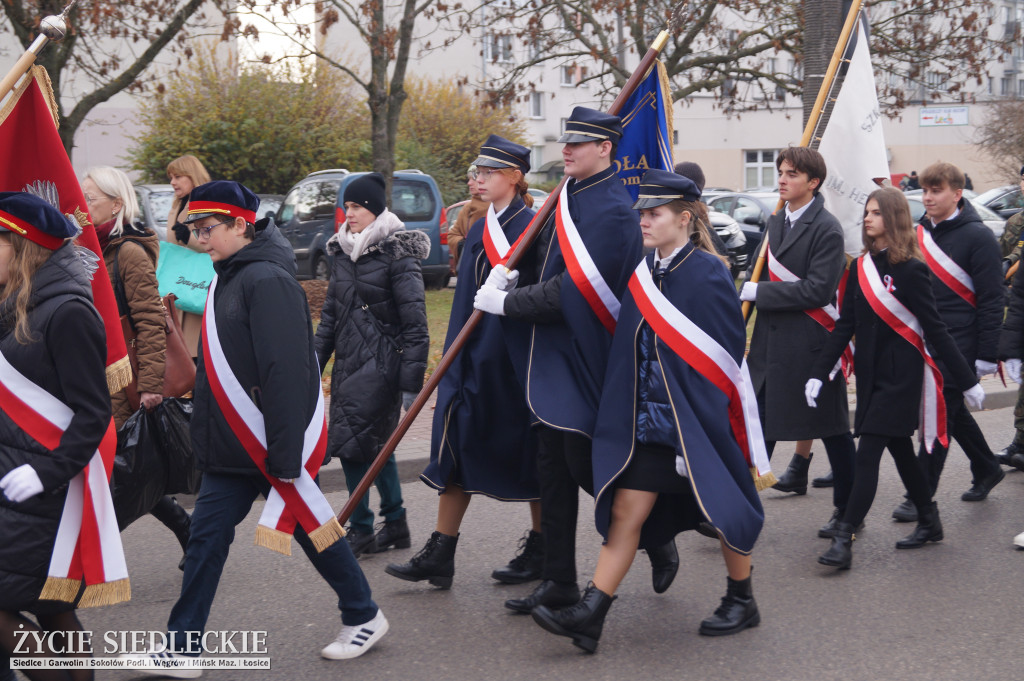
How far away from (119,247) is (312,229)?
1302 centimetres

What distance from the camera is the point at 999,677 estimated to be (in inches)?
157

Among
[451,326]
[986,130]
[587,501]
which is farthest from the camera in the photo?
[986,130]

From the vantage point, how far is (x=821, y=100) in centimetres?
651

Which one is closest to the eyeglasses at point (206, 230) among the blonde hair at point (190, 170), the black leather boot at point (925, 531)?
the blonde hair at point (190, 170)

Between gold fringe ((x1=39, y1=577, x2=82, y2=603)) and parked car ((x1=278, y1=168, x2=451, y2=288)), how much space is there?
14.5m

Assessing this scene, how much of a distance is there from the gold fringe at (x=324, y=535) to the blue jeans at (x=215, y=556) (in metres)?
0.05

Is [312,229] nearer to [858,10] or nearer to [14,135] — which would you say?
[858,10]

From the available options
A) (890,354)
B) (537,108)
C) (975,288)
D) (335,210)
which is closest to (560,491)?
(890,354)

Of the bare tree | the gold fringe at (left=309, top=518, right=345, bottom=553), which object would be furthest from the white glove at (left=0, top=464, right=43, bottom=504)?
the bare tree

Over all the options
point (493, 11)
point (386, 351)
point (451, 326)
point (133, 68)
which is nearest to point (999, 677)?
point (451, 326)

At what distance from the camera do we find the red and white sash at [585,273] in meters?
4.37

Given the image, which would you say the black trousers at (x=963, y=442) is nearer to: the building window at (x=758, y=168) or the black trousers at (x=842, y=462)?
the black trousers at (x=842, y=462)

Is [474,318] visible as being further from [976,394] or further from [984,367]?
[984,367]

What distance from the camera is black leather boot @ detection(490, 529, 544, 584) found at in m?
5.12
